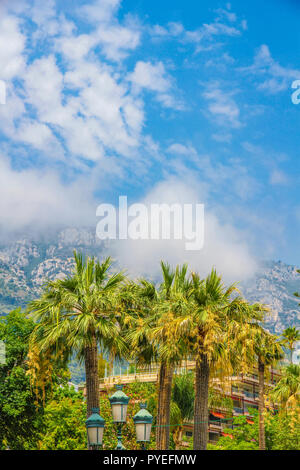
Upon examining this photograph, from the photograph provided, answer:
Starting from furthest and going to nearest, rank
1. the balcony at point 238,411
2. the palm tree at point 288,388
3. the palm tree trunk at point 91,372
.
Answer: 1. the balcony at point 238,411
2. the palm tree at point 288,388
3. the palm tree trunk at point 91,372

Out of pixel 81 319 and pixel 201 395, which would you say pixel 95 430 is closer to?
pixel 201 395

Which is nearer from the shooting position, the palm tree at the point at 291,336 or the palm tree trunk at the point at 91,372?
the palm tree trunk at the point at 91,372

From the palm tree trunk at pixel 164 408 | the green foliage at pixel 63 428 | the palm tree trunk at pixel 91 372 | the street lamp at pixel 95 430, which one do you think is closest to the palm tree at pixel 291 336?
the green foliage at pixel 63 428

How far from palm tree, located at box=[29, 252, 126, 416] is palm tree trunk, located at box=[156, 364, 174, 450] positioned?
2.35m

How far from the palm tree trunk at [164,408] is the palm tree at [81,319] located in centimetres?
235

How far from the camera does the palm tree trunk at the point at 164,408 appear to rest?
944 inches

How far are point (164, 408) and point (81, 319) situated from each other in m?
5.50

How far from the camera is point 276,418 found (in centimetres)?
5091

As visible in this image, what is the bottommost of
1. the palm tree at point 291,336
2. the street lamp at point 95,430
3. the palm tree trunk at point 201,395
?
the street lamp at point 95,430

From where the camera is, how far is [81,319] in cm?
2317

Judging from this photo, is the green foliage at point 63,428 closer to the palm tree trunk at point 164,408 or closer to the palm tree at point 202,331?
the palm tree trunk at point 164,408

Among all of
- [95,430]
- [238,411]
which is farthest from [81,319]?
[238,411]
